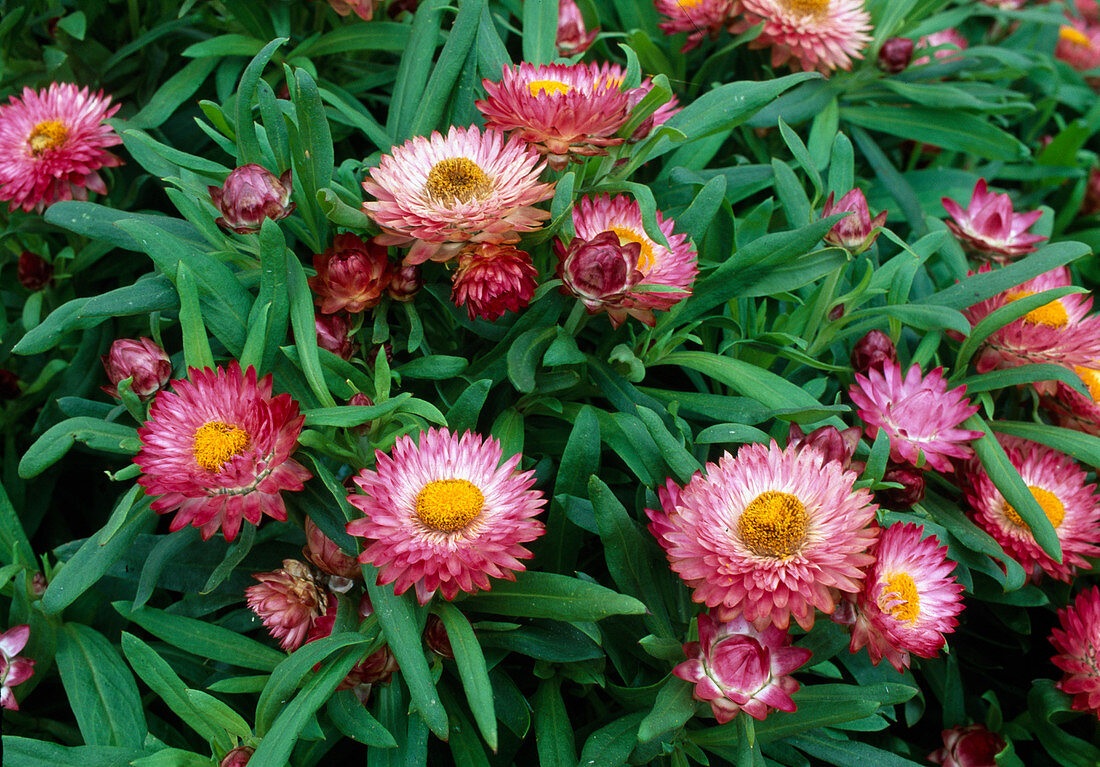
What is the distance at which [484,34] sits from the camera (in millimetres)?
1207

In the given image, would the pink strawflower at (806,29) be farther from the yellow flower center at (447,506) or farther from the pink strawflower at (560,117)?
the yellow flower center at (447,506)

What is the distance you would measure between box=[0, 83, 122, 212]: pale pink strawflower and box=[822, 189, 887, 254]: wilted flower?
3.23ft

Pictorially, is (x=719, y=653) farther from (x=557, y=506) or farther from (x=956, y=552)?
(x=956, y=552)

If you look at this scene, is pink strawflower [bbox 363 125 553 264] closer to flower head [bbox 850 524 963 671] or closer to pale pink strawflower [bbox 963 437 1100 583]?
flower head [bbox 850 524 963 671]

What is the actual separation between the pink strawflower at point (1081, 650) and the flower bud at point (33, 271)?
4.85ft

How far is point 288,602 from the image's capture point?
931 millimetres

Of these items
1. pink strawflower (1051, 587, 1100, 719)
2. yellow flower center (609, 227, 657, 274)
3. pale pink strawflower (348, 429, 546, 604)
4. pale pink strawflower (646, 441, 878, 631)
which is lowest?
pink strawflower (1051, 587, 1100, 719)

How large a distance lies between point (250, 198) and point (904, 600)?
0.82m

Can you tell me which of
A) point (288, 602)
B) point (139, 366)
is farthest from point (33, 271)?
point (288, 602)

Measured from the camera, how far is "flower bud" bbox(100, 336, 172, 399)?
94cm

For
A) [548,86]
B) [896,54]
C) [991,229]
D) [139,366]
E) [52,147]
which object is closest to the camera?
[139,366]

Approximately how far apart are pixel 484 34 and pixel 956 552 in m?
0.93

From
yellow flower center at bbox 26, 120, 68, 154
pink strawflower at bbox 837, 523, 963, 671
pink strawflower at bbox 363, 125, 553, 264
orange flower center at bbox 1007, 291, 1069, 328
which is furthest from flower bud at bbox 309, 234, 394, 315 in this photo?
orange flower center at bbox 1007, 291, 1069, 328

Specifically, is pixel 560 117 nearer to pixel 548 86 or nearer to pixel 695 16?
pixel 548 86
